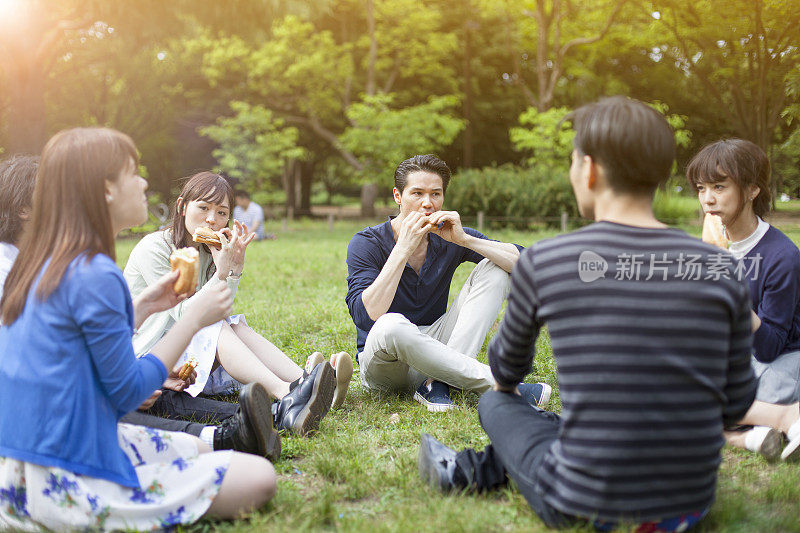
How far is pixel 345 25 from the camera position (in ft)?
92.3

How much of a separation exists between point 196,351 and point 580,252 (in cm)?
249

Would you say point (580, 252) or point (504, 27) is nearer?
point (580, 252)

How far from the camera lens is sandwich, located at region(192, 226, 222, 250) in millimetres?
4023

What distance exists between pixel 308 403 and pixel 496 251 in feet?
4.66

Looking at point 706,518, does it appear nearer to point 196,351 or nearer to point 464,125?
point 196,351

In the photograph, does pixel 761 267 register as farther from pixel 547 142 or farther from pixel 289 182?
pixel 289 182

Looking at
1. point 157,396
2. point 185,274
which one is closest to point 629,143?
point 185,274

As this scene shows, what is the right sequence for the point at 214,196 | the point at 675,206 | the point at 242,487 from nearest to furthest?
1. the point at 242,487
2. the point at 214,196
3. the point at 675,206

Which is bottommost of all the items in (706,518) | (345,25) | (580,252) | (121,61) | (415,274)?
(706,518)

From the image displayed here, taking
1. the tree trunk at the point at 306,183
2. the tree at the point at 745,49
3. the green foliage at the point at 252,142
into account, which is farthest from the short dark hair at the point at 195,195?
the tree trunk at the point at 306,183

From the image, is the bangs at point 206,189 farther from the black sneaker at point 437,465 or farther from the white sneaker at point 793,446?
the white sneaker at point 793,446

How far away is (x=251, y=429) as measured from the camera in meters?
3.04

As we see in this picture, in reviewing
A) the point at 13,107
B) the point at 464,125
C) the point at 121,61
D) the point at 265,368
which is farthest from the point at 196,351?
the point at 121,61

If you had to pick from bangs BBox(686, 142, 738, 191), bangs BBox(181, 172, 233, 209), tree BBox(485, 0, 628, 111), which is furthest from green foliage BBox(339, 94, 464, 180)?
bangs BBox(686, 142, 738, 191)
